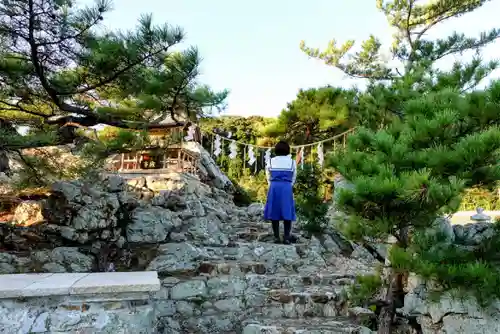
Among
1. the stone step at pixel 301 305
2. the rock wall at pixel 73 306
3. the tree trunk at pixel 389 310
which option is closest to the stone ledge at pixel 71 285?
the rock wall at pixel 73 306

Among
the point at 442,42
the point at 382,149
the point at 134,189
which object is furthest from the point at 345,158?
the point at 442,42

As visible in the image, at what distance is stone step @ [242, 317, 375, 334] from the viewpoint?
2807mm

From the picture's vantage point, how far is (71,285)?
80.6 inches

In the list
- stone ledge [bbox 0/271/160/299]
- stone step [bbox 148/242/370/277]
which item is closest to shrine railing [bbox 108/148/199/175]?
stone step [bbox 148/242/370/277]

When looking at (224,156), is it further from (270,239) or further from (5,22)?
(5,22)

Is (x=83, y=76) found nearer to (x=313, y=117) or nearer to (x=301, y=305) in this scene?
(x=301, y=305)

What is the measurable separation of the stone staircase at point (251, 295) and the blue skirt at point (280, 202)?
0.49 metres

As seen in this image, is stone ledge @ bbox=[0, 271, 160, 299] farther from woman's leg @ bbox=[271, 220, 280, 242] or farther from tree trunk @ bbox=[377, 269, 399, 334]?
woman's leg @ bbox=[271, 220, 280, 242]

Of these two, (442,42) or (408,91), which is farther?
(442,42)

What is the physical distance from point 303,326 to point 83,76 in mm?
3053

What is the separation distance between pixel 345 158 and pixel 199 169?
7.89 metres

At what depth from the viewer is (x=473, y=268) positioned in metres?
1.98

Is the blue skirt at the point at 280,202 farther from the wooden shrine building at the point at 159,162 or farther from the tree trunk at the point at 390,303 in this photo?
the wooden shrine building at the point at 159,162

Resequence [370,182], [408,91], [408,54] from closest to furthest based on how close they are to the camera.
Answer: [370,182]
[408,91]
[408,54]
